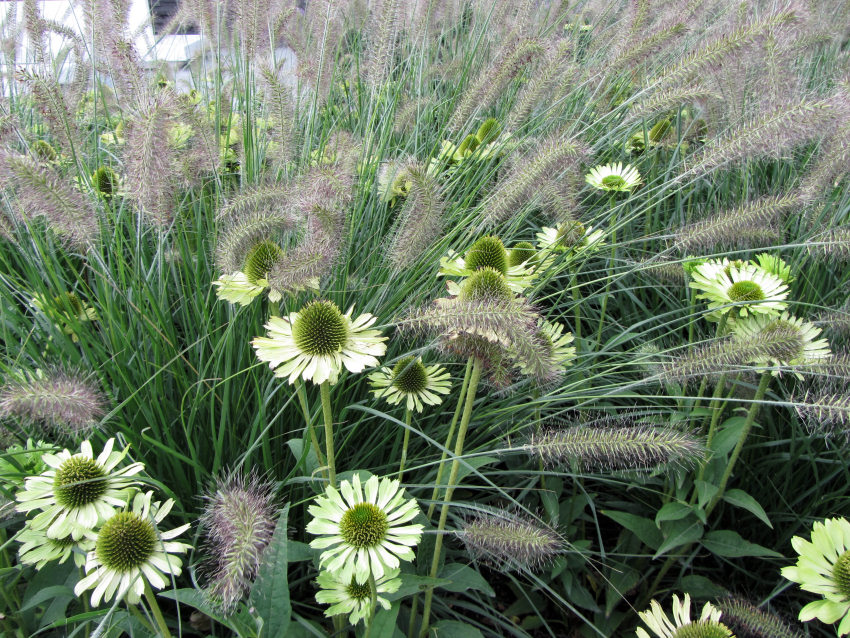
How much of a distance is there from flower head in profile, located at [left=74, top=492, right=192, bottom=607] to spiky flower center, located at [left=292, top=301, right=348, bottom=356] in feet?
1.56

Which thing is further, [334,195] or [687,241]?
[687,241]

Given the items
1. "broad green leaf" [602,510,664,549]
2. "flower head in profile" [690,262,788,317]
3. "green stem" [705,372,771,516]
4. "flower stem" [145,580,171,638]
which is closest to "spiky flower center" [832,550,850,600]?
"green stem" [705,372,771,516]

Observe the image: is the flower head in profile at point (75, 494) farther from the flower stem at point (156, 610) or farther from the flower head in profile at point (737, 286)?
the flower head in profile at point (737, 286)

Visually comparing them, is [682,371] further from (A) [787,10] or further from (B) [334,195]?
(A) [787,10]

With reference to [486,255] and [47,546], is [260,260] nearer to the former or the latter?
[486,255]

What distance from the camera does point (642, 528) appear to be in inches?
69.3

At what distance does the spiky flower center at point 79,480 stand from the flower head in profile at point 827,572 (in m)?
1.47

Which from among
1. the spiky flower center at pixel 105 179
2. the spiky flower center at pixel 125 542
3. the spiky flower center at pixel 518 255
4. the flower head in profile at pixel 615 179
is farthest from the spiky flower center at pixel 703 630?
the spiky flower center at pixel 105 179

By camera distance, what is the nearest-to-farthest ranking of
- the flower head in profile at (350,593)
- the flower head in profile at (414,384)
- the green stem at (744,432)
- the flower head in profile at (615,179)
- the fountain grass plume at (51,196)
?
the flower head in profile at (350,593) → the fountain grass plume at (51,196) → the green stem at (744,432) → the flower head in profile at (414,384) → the flower head in profile at (615,179)

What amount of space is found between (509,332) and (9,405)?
1.00m

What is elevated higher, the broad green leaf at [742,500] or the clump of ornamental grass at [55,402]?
the broad green leaf at [742,500]

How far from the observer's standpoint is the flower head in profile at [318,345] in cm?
134

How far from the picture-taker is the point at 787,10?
208cm

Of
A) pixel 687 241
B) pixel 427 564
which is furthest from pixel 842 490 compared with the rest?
Result: pixel 427 564
